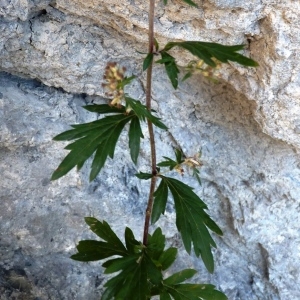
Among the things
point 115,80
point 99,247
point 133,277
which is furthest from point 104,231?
point 115,80

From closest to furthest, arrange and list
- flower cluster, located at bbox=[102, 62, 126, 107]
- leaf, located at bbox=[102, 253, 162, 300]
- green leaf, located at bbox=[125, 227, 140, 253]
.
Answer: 1. flower cluster, located at bbox=[102, 62, 126, 107]
2. leaf, located at bbox=[102, 253, 162, 300]
3. green leaf, located at bbox=[125, 227, 140, 253]

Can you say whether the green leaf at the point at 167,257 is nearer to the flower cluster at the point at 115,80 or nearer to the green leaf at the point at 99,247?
the green leaf at the point at 99,247

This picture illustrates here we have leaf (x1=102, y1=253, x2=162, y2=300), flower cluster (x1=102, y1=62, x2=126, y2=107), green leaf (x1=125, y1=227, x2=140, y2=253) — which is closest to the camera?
flower cluster (x1=102, y1=62, x2=126, y2=107)

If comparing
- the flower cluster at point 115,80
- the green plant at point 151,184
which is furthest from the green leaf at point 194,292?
the flower cluster at point 115,80

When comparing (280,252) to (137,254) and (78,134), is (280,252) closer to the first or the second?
(137,254)

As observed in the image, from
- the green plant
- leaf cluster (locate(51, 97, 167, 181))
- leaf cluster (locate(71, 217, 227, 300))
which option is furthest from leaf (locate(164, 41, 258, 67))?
leaf cluster (locate(71, 217, 227, 300))

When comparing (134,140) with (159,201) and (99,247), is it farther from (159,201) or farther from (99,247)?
(99,247)

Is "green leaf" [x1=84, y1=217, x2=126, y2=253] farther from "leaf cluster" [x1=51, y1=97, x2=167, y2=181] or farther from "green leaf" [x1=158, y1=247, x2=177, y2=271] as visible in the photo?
"leaf cluster" [x1=51, y1=97, x2=167, y2=181]
